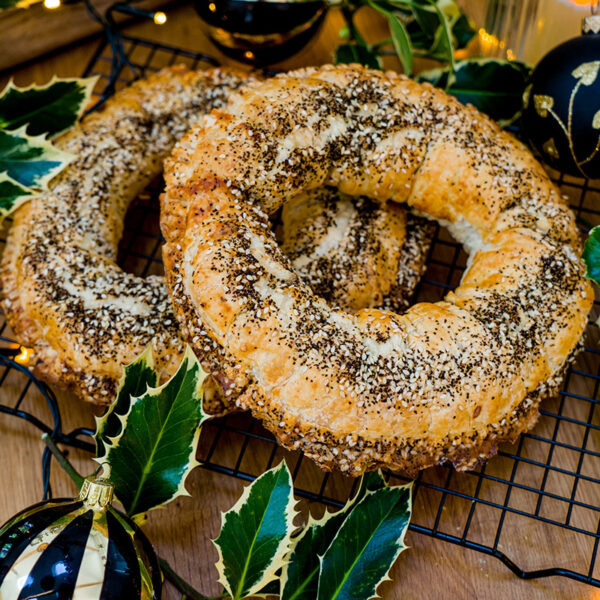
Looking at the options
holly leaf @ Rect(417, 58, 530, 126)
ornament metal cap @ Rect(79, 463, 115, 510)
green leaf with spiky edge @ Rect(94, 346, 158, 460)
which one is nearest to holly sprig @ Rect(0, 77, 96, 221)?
green leaf with spiky edge @ Rect(94, 346, 158, 460)

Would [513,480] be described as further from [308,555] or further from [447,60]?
[447,60]

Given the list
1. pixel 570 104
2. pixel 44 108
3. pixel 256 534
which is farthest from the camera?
pixel 44 108

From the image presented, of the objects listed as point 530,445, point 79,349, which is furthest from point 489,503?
point 79,349

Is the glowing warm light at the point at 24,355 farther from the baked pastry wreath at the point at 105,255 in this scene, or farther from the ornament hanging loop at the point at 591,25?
the ornament hanging loop at the point at 591,25

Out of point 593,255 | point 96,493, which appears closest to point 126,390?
point 96,493

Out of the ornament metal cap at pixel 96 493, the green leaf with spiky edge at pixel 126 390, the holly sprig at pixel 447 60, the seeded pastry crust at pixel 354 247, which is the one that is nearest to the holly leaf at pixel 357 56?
the holly sprig at pixel 447 60

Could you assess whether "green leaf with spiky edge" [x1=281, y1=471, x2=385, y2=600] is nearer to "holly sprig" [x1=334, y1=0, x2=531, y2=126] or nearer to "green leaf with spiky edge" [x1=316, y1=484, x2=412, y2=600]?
"green leaf with spiky edge" [x1=316, y1=484, x2=412, y2=600]

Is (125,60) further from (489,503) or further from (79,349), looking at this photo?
(489,503)
